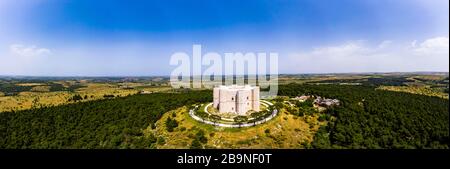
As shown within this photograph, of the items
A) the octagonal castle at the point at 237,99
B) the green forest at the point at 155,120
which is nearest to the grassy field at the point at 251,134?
the green forest at the point at 155,120

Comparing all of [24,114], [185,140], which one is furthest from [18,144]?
[185,140]

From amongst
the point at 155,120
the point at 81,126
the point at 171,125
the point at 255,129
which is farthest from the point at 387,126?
the point at 81,126

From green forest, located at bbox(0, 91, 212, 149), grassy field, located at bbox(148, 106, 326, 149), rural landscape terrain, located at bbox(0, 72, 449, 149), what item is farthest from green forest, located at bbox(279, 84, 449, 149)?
green forest, located at bbox(0, 91, 212, 149)

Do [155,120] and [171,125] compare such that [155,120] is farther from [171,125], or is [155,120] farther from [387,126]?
[387,126]

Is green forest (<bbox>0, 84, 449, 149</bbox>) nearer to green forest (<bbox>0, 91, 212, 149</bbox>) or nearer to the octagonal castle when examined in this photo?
green forest (<bbox>0, 91, 212, 149</bbox>)

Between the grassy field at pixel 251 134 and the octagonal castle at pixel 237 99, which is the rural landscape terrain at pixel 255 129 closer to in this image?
the grassy field at pixel 251 134
